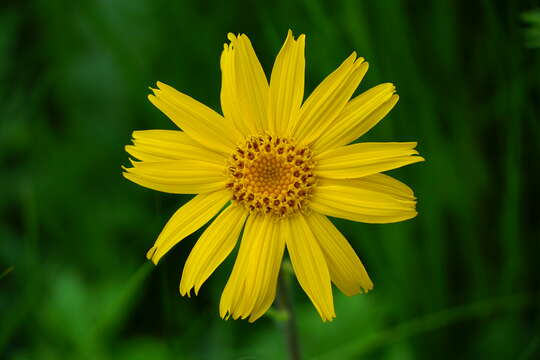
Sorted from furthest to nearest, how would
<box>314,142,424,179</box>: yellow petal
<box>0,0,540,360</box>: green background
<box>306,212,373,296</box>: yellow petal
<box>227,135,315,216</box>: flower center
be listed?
1. <box>0,0,540,360</box>: green background
2. <box>227,135,315,216</box>: flower center
3. <box>306,212,373,296</box>: yellow petal
4. <box>314,142,424,179</box>: yellow petal

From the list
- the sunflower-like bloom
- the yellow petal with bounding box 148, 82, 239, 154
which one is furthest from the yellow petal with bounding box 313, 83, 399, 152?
the yellow petal with bounding box 148, 82, 239, 154

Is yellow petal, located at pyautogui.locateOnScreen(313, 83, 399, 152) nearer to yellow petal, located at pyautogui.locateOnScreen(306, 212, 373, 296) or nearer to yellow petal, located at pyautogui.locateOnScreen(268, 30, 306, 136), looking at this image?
yellow petal, located at pyautogui.locateOnScreen(268, 30, 306, 136)

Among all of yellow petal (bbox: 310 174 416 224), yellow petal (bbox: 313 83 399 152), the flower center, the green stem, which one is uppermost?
yellow petal (bbox: 313 83 399 152)

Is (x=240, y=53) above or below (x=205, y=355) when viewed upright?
above

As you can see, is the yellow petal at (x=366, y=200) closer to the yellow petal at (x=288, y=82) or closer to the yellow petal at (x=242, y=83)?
the yellow petal at (x=288, y=82)
